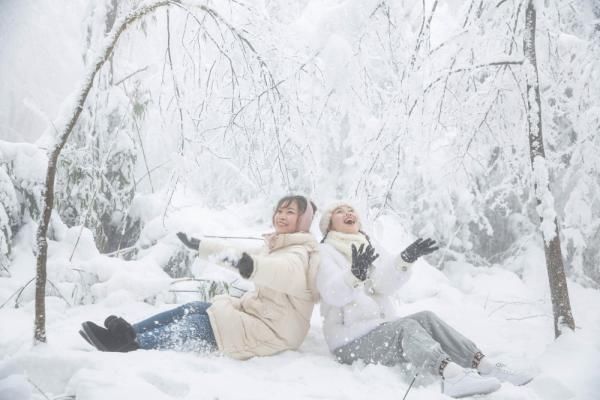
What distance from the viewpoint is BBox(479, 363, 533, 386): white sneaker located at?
2.37 m

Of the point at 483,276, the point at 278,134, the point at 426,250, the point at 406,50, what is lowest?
the point at 483,276

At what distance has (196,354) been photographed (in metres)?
2.69

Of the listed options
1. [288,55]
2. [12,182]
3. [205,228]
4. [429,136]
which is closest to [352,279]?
[429,136]

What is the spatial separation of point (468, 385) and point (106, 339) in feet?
6.89

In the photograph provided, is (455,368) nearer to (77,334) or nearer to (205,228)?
(77,334)

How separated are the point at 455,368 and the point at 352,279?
2.53 ft

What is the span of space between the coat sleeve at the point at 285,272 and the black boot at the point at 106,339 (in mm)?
855

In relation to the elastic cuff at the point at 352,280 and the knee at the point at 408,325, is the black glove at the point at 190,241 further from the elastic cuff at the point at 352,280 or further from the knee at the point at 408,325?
the knee at the point at 408,325

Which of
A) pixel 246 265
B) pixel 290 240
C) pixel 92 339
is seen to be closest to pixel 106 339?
pixel 92 339

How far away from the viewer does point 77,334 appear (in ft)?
9.21

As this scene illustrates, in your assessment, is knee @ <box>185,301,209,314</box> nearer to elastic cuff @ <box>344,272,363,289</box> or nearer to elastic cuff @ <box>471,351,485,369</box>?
elastic cuff @ <box>344,272,363,289</box>

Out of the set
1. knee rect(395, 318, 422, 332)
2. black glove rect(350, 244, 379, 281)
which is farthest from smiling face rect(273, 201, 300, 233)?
knee rect(395, 318, 422, 332)

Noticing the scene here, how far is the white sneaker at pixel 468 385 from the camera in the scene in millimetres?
2117

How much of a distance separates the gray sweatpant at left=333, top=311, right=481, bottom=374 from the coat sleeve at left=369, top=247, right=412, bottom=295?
26cm
